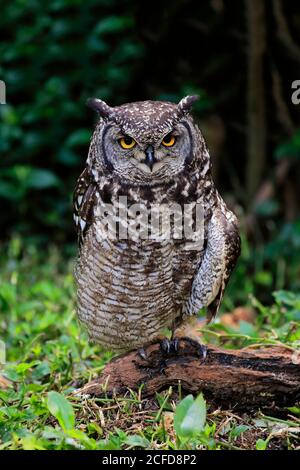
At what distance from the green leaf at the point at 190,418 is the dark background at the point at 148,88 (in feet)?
10.4

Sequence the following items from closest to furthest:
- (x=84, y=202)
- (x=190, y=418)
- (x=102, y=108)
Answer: (x=190, y=418) → (x=102, y=108) → (x=84, y=202)

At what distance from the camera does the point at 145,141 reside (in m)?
2.85

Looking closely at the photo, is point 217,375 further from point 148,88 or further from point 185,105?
point 148,88

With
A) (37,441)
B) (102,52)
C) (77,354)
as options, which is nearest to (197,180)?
(77,354)

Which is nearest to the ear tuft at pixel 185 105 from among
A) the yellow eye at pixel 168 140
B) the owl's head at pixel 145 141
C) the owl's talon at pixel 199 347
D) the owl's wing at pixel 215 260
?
the owl's head at pixel 145 141

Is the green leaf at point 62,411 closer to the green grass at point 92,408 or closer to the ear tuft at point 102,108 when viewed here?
Answer: the green grass at point 92,408

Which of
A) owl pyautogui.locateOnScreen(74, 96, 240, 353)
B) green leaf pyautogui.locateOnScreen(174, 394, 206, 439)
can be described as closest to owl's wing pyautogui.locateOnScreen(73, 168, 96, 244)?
owl pyautogui.locateOnScreen(74, 96, 240, 353)

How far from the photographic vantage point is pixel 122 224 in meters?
3.01

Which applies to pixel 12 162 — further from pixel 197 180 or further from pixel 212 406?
pixel 212 406

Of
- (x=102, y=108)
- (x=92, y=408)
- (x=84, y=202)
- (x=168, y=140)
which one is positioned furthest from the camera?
(x=84, y=202)

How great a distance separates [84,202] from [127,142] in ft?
1.28

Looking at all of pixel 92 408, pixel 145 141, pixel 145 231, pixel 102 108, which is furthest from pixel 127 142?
pixel 92 408

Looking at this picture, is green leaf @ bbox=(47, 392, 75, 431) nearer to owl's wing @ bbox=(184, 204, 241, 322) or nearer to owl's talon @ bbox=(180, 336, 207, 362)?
owl's talon @ bbox=(180, 336, 207, 362)

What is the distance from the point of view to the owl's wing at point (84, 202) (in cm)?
317
